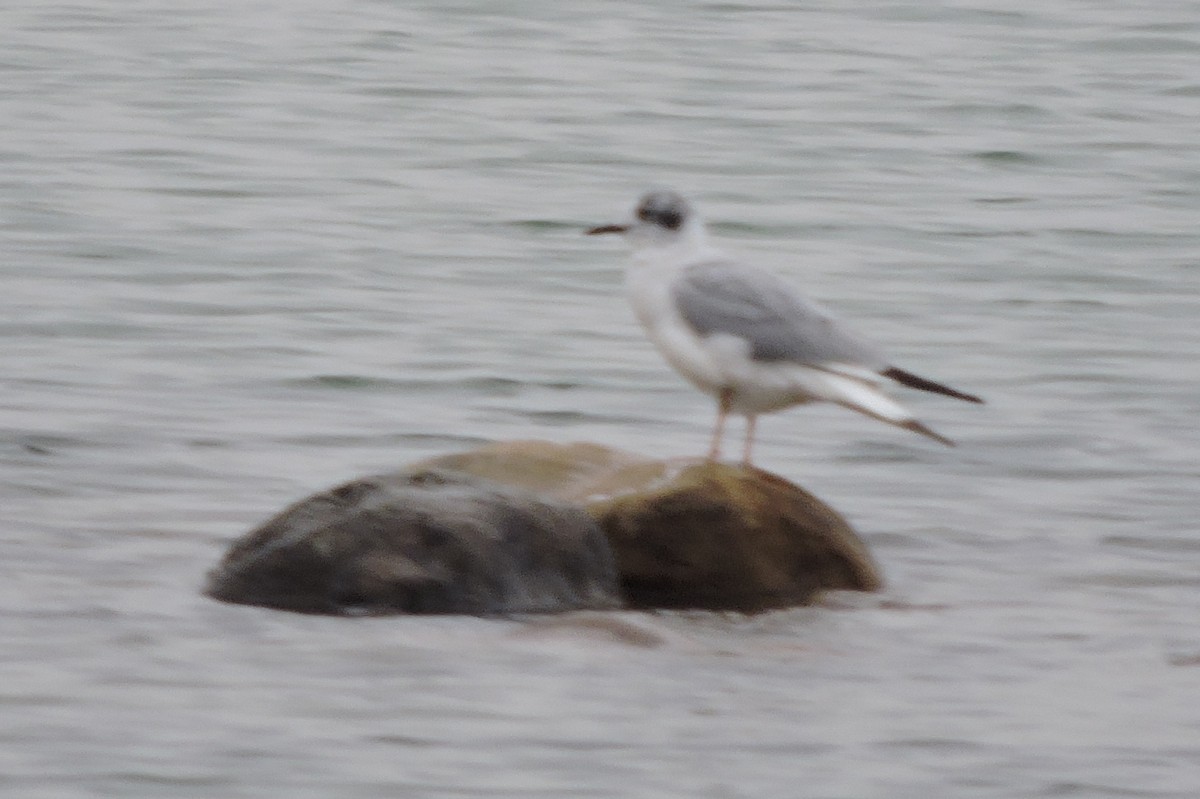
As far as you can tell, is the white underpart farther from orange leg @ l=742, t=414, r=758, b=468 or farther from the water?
the water

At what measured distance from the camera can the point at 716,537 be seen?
7988 mm

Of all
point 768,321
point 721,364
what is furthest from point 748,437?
point 768,321

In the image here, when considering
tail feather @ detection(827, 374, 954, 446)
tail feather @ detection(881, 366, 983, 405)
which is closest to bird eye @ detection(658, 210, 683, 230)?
tail feather @ detection(827, 374, 954, 446)

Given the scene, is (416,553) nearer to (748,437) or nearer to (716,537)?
(716,537)

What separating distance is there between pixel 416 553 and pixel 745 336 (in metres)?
1.28

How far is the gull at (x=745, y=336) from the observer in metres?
8.03

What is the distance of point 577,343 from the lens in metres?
12.6

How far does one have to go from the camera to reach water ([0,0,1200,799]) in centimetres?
654

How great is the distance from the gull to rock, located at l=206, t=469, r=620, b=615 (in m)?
0.76

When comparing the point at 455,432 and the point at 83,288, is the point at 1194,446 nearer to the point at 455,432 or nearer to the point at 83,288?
the point at 455,432

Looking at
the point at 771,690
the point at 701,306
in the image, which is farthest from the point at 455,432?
the point at 771,690

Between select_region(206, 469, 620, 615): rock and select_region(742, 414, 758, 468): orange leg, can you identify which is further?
select_region(742, 414, 758, 468): orange leg

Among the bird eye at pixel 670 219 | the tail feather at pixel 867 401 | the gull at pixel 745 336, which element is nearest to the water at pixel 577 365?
the tail feather at pixel 867 401

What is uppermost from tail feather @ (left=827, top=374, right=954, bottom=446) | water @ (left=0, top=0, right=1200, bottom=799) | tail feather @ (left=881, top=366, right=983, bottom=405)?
tail feather @ (left=881, top=366, right=983, bottom=405)
